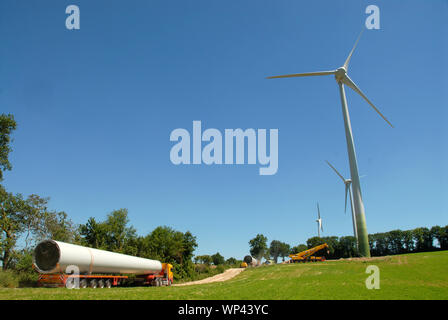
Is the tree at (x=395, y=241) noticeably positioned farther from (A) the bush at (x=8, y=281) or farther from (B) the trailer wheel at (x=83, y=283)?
(A) the bush at (x=8, y=281)

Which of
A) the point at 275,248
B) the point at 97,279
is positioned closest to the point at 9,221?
the point at 97,279

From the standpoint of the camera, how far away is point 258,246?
10688 centimetres

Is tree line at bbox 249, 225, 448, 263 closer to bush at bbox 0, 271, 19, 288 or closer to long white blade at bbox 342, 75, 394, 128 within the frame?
long white blade at bbox 342, 75, 394, 128

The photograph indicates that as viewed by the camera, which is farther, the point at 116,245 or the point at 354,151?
the point at 116,245

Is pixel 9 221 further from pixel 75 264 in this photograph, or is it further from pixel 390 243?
pixel 390 243

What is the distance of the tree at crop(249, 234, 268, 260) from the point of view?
106 m

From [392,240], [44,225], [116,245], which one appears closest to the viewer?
[44,225]

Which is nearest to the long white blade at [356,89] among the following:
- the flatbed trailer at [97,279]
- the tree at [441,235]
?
the flatbed trailer at [97,279]

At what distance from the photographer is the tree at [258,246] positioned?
Answer: 106 meters

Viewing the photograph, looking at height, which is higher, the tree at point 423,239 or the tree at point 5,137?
the tree at point 5,137
